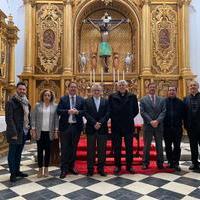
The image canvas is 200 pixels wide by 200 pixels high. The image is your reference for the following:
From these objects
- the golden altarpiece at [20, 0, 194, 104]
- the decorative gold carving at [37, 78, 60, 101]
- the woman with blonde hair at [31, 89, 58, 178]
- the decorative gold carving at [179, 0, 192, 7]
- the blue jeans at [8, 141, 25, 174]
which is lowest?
the blue jeans at [8, 141, 25, 174]

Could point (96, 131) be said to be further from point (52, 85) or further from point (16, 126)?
point (52, 85)

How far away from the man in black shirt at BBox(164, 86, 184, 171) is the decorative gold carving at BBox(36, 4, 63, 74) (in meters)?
4.93

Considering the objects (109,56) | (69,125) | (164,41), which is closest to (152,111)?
(69,125)

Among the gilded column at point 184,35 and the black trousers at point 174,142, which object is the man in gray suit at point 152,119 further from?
the gilded column at point 184,35

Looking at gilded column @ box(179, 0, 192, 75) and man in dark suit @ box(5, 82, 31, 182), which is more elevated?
gilded column @ box(179, 0, 192, 75)

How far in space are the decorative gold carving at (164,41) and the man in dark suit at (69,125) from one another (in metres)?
5.05

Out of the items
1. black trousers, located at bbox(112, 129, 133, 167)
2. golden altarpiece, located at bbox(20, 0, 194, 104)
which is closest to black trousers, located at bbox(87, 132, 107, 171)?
black trousers, located at bbox(112, 129, 133, 167)

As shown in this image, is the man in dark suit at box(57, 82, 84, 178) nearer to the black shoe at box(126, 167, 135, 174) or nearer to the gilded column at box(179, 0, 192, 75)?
the black shoe at box(126, 167, 135, 174)

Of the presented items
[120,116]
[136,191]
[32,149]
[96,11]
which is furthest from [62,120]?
[96,11]

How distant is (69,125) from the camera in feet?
12.7

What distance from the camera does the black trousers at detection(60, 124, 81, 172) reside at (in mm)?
3844

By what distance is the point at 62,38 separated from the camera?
332 inches

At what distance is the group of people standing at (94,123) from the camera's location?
148 inches

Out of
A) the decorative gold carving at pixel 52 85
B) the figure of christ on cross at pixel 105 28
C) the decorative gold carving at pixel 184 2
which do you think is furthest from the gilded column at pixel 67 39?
the decorative gold carving at pixel 184 2
